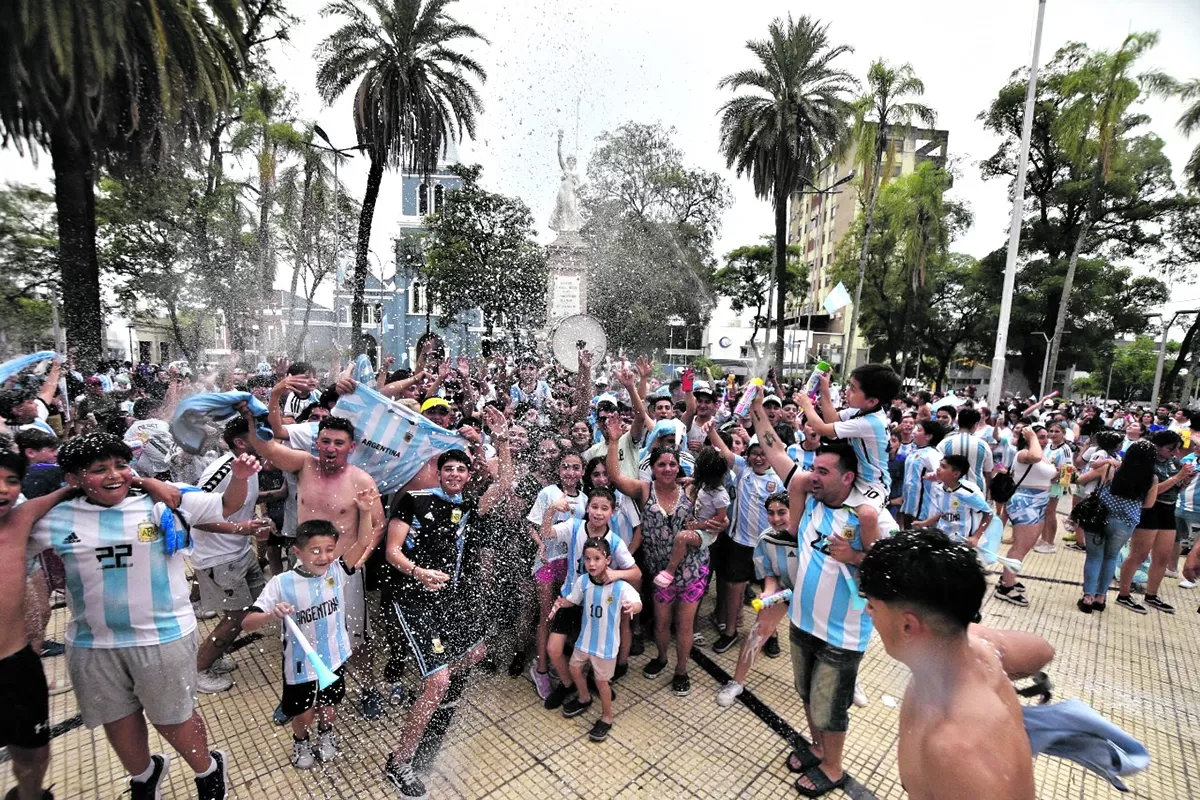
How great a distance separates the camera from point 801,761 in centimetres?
314

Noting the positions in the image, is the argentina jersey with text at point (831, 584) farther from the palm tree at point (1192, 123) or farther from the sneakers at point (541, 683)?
the palm tree at point (1192, 123)

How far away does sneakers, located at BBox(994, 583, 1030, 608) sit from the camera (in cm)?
574

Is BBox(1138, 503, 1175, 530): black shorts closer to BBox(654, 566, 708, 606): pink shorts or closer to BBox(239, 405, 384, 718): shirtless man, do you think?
BBox(654, 566, 708, 606): pink shorts

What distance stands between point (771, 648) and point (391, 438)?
3.49 metres

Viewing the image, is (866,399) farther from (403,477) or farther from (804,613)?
(403,477)

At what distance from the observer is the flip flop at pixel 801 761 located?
3.12 meters

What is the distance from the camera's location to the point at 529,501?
13.8ft

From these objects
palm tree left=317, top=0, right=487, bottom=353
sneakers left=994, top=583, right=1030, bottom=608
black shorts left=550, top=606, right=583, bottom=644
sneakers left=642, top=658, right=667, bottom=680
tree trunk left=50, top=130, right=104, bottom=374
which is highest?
palm tree left=317, top=0, right=487, bottom=353

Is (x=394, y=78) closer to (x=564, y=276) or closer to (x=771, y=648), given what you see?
(x=564, y=276)

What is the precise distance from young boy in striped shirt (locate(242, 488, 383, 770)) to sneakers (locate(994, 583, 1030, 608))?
253 inches

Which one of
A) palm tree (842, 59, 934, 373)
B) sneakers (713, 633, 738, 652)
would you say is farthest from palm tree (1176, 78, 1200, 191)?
sneakers (713, 633, 738, 652)

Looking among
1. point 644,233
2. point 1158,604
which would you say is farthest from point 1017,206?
point 644,233

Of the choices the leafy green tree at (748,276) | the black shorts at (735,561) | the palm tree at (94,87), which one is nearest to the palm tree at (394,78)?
the palm tree at (94,87)

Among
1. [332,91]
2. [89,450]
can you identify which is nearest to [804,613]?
[89,450]
